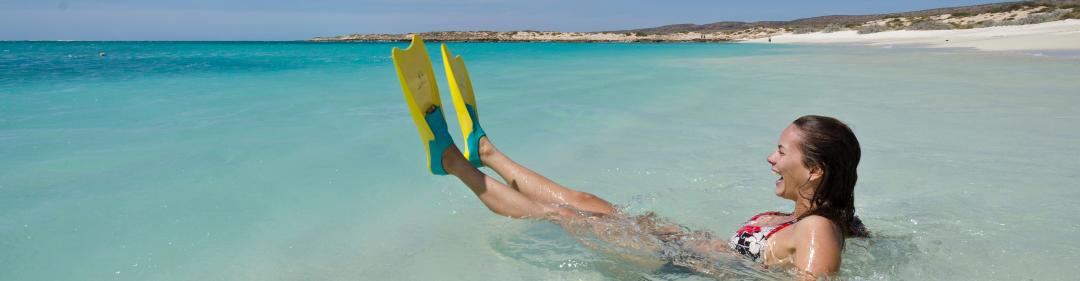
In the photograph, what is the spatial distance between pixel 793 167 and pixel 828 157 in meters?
0.12

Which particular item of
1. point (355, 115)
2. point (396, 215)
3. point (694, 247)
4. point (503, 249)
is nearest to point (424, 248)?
point (503, 249)

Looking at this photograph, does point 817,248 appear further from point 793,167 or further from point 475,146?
point 475,146

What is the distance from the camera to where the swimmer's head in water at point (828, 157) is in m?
2.19

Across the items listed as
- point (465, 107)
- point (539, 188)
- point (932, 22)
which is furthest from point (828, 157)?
point (932, 22)

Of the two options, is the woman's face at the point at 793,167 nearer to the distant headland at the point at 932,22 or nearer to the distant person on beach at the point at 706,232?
the distant person on beach at the point at 706,232

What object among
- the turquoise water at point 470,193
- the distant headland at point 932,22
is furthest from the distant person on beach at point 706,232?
the distant headland at point 932,22

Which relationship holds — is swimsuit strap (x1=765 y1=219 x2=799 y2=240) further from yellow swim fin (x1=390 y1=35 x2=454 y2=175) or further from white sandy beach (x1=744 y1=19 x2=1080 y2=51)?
white sandy beach (x1=744 y1=19 x2=1080 y2=51)

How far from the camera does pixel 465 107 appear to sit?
3.65 meters

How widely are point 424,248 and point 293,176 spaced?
1702 millimetres

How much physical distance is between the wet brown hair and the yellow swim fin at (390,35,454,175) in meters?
1.51

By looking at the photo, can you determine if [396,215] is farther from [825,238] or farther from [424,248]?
[825,238]

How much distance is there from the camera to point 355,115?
7336mm

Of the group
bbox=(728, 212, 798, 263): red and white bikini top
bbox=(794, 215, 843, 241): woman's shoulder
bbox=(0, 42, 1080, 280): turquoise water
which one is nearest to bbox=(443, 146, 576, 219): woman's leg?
bbox=(0, 42, 1080, 280): turquoise water

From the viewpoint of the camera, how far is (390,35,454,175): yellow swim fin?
3076mm
